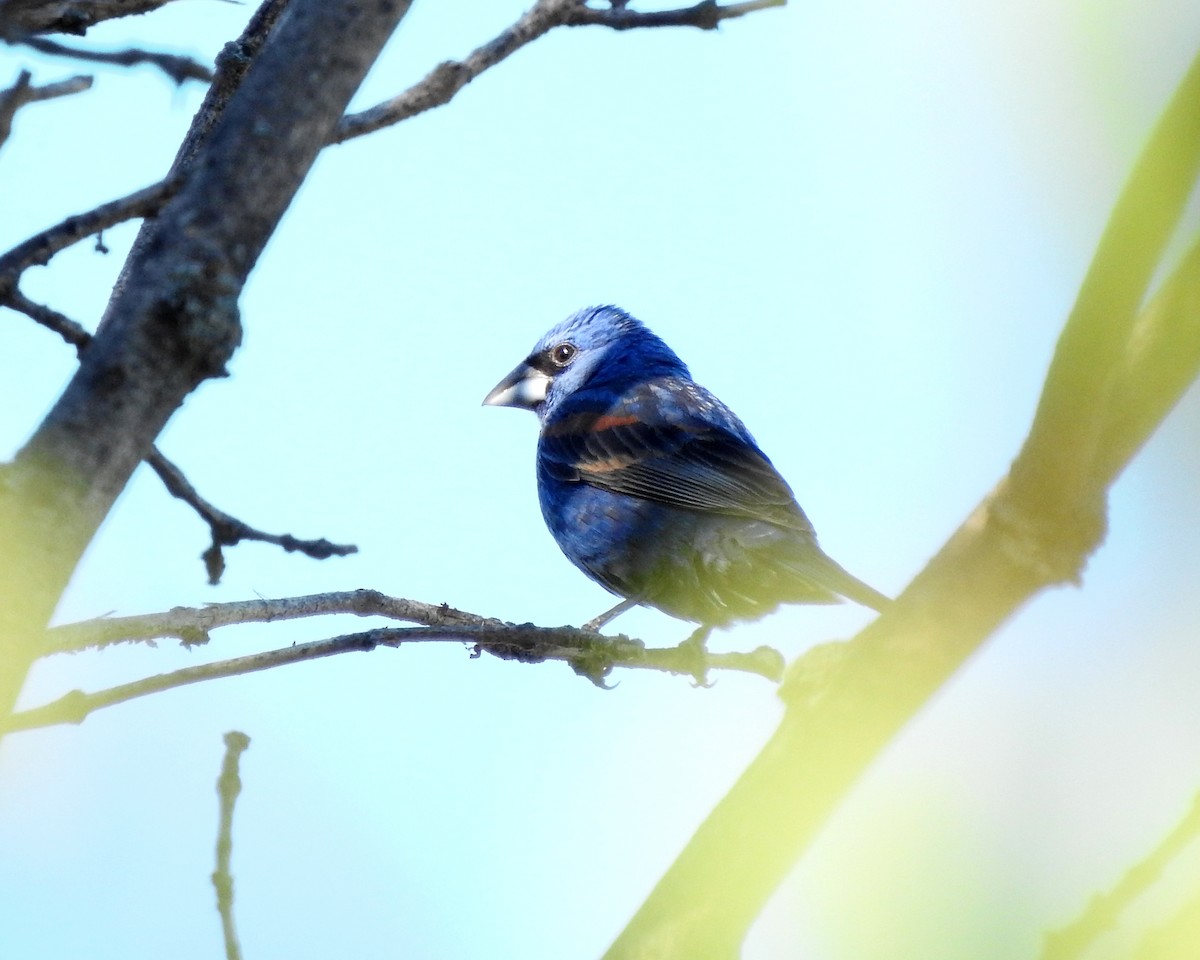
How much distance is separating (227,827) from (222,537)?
185cm

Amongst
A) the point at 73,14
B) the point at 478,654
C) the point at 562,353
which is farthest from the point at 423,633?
the point at 562,353

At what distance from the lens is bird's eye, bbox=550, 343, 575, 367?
866 cm

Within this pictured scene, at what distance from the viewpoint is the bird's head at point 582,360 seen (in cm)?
831

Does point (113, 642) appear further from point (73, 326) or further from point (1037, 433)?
point (1037, 433)

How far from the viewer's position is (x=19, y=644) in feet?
5.68

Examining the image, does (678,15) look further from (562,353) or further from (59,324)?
(562,353)

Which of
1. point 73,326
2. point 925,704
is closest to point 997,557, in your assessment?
point 925,704

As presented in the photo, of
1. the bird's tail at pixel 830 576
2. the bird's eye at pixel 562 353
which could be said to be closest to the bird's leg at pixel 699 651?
the bird's tail at pixel 830 576

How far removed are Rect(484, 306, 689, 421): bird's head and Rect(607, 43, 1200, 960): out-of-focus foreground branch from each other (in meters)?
6.41

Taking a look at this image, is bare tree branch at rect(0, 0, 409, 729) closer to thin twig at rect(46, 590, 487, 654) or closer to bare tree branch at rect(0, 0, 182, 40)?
thin twig at rect(46, 590, 487, 654)

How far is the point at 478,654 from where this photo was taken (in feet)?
14.6

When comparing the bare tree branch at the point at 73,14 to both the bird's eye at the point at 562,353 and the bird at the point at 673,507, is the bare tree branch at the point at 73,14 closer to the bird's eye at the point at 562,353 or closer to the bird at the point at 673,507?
the bird at the point at 673,507

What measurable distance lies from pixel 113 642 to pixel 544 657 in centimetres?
Result: 140

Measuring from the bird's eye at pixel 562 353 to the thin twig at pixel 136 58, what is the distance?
19.1ft
